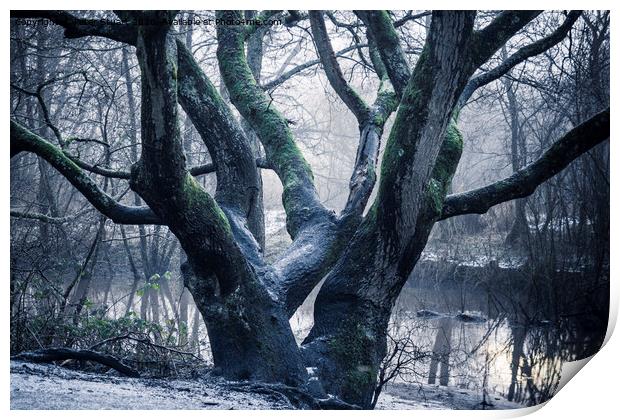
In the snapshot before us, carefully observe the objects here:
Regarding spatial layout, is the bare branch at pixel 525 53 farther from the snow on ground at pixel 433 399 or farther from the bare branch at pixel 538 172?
the snow on ground at pixel 433 399

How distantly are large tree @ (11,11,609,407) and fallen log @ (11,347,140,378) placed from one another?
502mm

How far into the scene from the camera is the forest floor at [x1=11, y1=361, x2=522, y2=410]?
10.0 ft

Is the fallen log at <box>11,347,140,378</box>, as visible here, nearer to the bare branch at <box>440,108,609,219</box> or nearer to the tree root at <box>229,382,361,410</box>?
the tree root at <box>229,382,361,410</box>

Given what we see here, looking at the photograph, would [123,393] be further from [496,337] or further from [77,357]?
[496,337]

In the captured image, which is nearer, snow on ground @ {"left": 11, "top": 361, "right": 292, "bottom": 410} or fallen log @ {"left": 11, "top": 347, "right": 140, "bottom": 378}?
snow on ground @ {"left": 11, "top": 361, "right": 292, "bottom": 410}

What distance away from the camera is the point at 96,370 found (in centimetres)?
364

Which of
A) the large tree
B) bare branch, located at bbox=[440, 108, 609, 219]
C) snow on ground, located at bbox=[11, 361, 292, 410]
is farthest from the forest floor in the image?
bare branch, located at bbox=[440, 108, 609, 219]

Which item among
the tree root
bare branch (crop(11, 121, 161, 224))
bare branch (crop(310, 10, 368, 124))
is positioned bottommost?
the tree root

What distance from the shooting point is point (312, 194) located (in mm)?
4309

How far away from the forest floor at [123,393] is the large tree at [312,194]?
190 mm

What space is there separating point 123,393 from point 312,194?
71.1 inches
